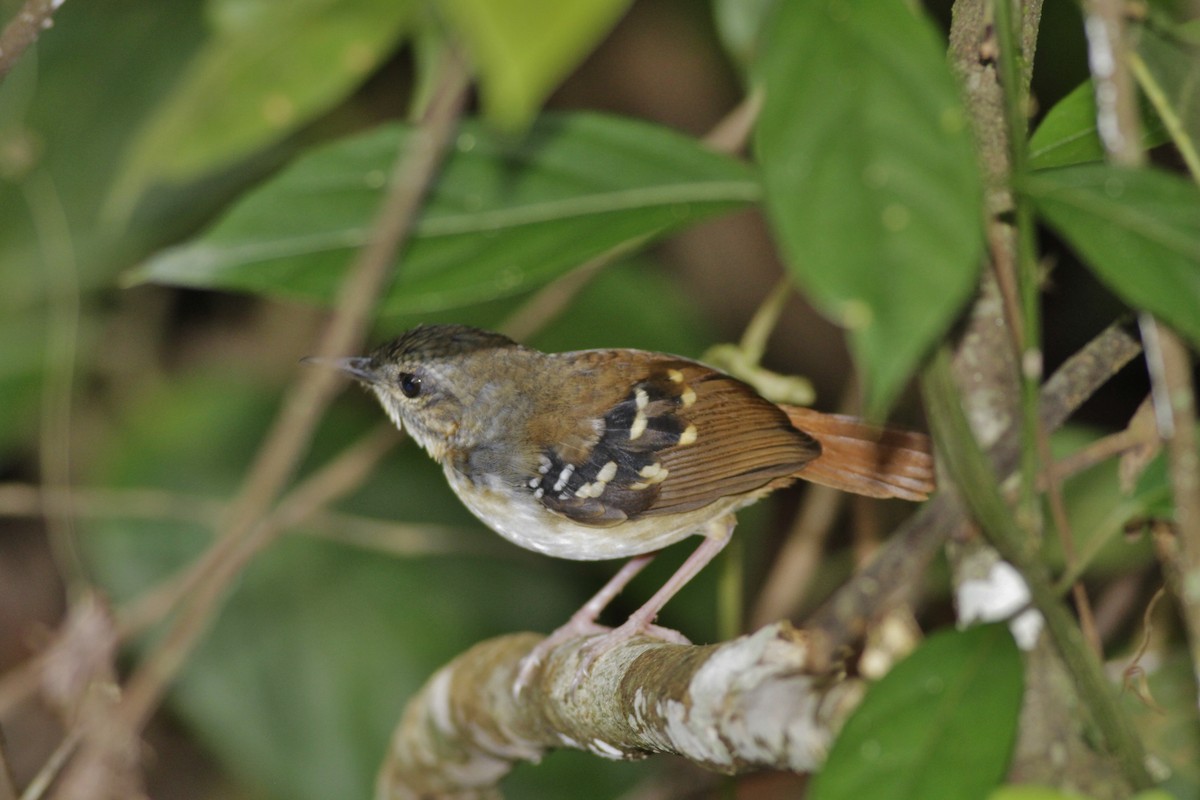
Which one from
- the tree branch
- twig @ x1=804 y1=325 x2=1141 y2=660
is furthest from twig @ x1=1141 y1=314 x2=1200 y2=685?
twig @ x1=804 y1=325 x2=1141 y2=660

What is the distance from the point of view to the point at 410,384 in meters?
2.89

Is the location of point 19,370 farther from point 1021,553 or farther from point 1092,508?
point 1021,553

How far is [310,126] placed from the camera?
472 centimetres

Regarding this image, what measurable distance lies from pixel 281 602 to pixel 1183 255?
3.24 meters

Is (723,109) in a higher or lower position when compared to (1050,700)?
higher

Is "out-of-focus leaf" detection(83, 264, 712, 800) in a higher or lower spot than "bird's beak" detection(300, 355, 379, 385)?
lower

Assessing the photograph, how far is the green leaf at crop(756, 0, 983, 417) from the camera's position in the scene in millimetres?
1201

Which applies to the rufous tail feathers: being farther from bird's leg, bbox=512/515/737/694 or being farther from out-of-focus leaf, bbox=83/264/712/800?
out-of-focus leaf, bbox=83/264/712/800

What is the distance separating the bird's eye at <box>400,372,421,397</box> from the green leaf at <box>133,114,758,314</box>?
1.71 ft

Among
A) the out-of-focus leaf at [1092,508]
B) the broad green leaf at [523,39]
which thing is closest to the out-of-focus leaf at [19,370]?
the out-of-focus leaf at [1092,508]

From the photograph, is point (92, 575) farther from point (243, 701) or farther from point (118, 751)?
point (118, 751)

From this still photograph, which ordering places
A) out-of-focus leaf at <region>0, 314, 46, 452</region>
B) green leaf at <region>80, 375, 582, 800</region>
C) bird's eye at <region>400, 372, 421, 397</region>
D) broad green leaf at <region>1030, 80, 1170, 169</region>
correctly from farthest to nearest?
out-of-focus leaf at <region>0, 314, 46, 452</region>, green leaf at <region>80, 375, 582, 800</region>, bird's eye at <region>400, 372, 421, 397</region>, broad green leaf at <region>1030, 80, 1170, 169</region>

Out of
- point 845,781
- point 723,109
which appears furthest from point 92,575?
point 845,781

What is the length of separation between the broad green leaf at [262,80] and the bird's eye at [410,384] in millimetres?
640
